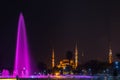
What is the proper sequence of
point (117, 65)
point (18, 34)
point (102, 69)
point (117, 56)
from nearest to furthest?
point (18, 34), point (117, 65), point (117, 56), point (102, 69)

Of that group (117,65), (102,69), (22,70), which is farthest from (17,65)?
(102,69)

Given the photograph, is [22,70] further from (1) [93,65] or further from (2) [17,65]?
(1) [93,65]

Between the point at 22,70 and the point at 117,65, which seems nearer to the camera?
the point at 22,70

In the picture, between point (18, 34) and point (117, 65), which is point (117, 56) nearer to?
point (117, 65)

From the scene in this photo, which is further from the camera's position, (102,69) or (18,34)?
(102,69)

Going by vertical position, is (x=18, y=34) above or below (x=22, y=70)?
above

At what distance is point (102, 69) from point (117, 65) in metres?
41.0

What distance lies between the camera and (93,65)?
196m

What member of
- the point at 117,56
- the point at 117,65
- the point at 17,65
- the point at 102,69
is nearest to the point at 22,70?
the point at 17,65

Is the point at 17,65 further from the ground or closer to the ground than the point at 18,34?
closer to the ground

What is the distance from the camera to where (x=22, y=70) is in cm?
8850

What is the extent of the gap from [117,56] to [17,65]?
3359 inches

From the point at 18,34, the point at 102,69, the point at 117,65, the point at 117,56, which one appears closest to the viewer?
the point at 18,34

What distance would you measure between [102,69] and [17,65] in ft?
341
